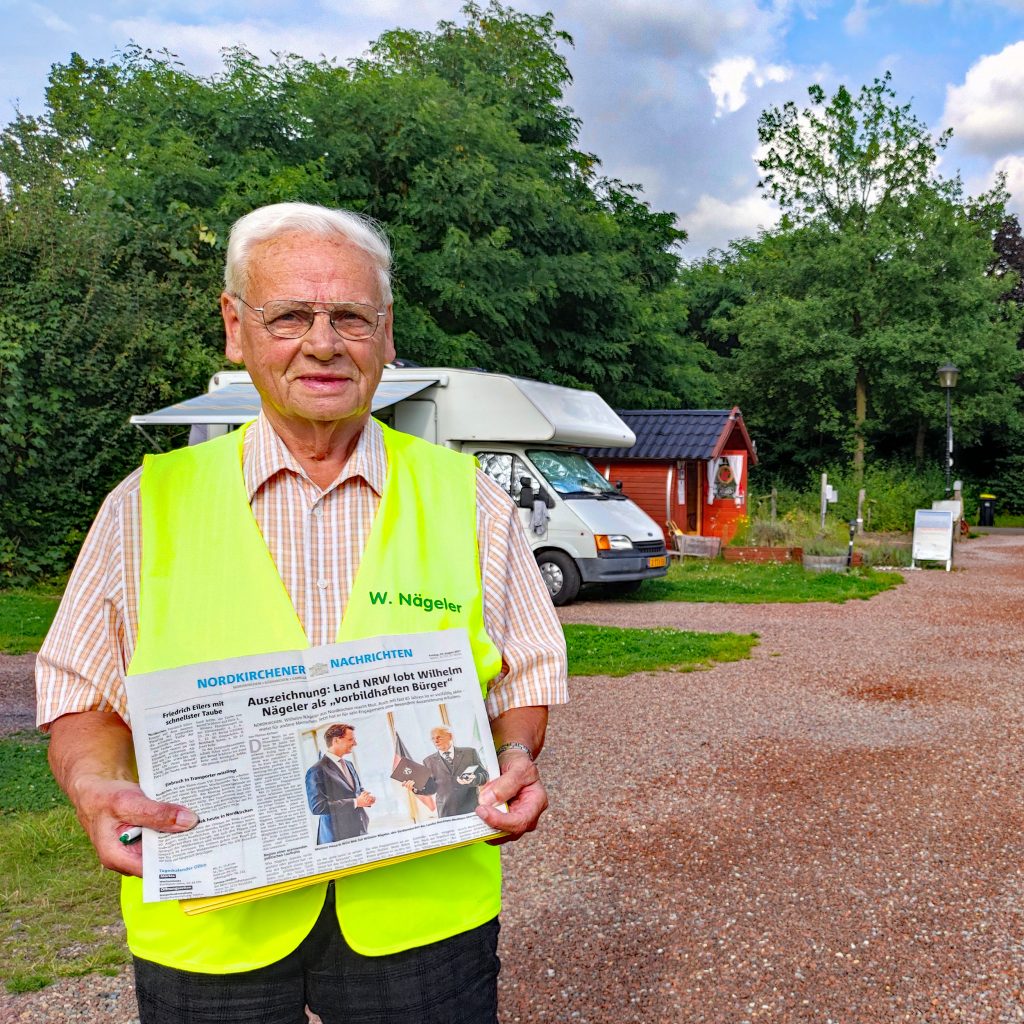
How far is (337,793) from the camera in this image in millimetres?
1512

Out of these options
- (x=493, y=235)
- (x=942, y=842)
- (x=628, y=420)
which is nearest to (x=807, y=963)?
(x=942, y=842)

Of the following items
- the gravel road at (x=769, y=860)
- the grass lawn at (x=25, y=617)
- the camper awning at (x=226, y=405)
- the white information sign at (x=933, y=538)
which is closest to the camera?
the gravel road at (x=769, y=860)

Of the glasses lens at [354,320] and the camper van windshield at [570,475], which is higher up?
the glasses lens at [354,320]

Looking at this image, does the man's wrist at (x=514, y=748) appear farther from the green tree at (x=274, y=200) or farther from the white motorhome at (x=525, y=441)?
the green tree at (x=274, y=200)

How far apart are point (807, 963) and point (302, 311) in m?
3.05

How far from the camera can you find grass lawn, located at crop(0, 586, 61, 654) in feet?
31.5

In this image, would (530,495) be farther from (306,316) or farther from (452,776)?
(452,776)

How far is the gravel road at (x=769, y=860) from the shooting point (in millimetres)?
3449

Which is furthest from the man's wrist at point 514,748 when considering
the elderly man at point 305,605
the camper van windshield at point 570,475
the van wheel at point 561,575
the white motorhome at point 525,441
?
the camper van windshield at point 570,475

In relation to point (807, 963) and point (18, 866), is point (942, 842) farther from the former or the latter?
point (18, 866)

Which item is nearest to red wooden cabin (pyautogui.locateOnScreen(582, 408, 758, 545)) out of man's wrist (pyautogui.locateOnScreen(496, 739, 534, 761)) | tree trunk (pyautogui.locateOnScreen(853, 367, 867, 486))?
tree trunk (pyautogui.locateOnScreen(853, 367, 867, 486))

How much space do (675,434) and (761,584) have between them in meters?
5.71

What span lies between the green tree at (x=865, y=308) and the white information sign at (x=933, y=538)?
46.6ft

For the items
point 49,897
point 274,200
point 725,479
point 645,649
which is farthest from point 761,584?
point 49,897
